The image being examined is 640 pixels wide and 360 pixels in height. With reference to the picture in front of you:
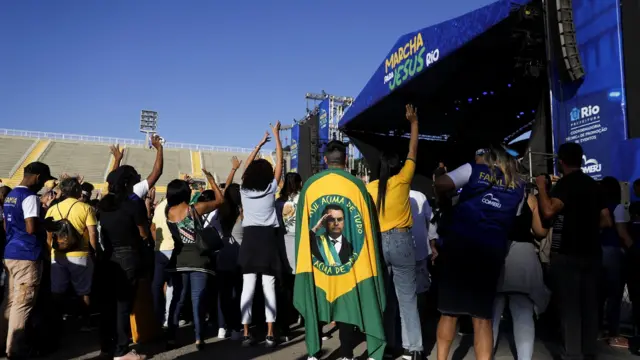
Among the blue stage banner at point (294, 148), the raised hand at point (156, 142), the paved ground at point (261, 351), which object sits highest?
the blue stage banner at point (294, 148)

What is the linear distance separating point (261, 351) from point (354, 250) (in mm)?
1591

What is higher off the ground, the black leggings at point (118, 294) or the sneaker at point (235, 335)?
the black leggings at point (118, 294)

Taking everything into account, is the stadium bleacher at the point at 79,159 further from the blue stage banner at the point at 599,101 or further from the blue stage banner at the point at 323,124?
the blue stage banner at the point at 599,101

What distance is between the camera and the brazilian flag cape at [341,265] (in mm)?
3072

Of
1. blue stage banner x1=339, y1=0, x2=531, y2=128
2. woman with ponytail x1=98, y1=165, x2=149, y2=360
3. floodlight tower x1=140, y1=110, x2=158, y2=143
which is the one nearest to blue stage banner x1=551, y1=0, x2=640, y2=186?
blue stage banner x1=339, y1=0, x2=531, y2=128

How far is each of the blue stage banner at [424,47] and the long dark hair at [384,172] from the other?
549 cm

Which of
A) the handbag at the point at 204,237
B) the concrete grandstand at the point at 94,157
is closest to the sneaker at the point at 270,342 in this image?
the handbag at the point at 204,237

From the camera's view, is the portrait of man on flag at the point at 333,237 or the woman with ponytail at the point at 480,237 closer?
the woman with ponytail at the point at 480,237

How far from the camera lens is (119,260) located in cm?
368

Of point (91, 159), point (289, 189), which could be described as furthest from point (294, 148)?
point (91, 159)

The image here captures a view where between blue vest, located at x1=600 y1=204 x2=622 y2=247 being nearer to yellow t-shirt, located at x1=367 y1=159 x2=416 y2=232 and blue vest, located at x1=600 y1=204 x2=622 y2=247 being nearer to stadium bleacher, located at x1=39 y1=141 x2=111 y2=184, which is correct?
yellow t-shirt, located at x1=367 y1=159 x2=416 y2=232

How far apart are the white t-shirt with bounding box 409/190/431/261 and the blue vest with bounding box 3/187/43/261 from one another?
3271mm

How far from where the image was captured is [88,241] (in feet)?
14.4

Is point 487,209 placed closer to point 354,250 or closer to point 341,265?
point 354,250
